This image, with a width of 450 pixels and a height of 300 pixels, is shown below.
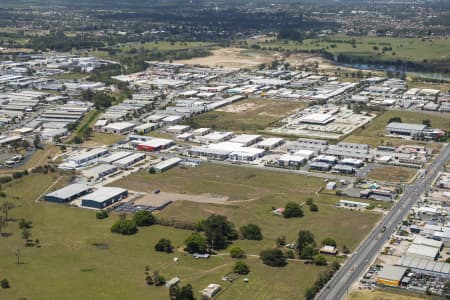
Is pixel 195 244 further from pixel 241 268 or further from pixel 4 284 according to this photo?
pixel 4 284

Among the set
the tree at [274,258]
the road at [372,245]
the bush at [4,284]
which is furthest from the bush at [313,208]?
the bush at [4,284]

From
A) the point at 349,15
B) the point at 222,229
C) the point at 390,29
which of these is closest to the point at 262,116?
the point at 222,229

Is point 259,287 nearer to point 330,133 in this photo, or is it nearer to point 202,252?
point 202,252

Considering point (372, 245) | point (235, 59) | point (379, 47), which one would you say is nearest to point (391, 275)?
point (372, 245)

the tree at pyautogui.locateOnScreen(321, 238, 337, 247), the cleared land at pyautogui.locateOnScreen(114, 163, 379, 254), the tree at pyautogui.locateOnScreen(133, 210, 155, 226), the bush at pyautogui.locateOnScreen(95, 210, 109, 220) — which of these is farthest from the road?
the bush at pyautogui.locateOnScreen(95, 210, 109, 220)

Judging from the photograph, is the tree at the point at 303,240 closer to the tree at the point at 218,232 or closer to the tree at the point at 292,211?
the tree at the point at 218,232

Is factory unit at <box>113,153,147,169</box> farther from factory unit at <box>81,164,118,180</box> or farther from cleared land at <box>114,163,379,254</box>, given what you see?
cleared land at <box>114,163,379,254</box>
